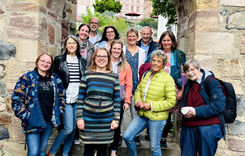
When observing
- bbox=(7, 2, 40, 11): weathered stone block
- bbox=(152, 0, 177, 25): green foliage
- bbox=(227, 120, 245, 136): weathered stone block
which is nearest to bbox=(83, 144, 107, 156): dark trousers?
bbox=(227, 120, 245, 136): weathered stone block

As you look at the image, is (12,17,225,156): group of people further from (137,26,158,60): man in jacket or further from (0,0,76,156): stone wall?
(137,26,158,60): man in jacket

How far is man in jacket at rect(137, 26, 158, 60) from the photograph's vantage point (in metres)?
3.68

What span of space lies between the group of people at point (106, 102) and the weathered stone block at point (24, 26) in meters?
0.50

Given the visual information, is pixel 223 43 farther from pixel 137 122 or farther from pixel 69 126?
pixel 69 126

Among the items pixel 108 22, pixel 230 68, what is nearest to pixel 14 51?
pixel 230 68

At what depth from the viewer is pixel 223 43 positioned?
3.15 m

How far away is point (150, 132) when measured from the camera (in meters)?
2.78

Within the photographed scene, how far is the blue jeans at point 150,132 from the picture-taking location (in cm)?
276

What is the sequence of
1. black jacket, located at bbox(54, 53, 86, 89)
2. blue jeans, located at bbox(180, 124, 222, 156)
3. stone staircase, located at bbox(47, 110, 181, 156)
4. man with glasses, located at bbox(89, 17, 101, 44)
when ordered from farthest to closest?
1. man with glasses, located at bbox(89, 17, 101, 44)
2. stone staircase, located at bbox(47, 110, 181, 156)
3. black jacket, located at bbox(54, 53, 86, 89)
4. blue jeans, located at bbox(180, 124, 222, 156)

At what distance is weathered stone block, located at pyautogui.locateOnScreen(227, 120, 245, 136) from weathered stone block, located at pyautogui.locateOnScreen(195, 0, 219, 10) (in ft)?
4.89

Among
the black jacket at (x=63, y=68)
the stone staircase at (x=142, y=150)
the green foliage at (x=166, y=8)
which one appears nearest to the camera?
the black jacket at (x=63, y=68)

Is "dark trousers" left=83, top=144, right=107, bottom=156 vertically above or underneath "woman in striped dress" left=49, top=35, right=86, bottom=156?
underneath

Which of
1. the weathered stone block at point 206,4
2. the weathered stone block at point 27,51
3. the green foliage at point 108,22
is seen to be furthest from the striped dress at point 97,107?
the green foliage at point 108,22

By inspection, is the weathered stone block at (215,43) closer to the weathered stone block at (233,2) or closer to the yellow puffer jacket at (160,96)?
the weathered stone block at (233,2)
